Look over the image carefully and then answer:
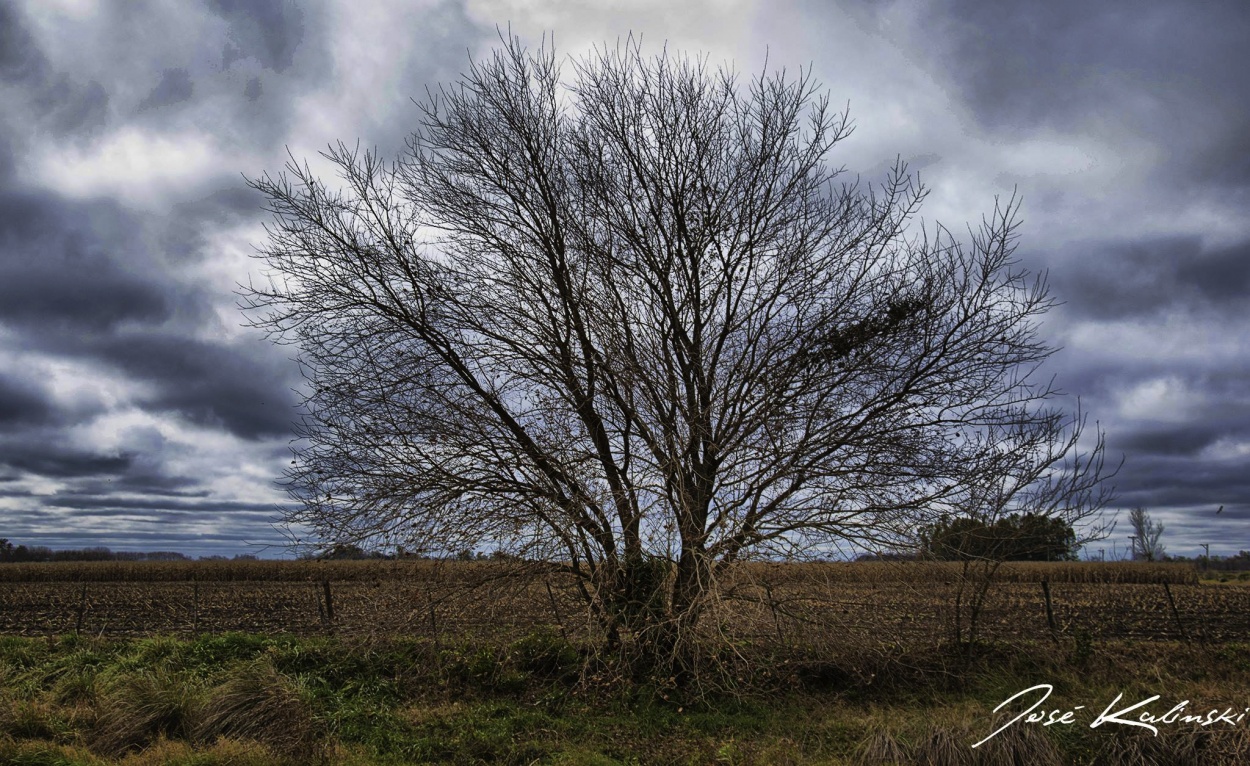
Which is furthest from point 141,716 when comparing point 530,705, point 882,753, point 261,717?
point 882,753

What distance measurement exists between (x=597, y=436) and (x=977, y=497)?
5.21 m

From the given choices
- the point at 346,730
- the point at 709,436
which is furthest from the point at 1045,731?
the point at 346,730

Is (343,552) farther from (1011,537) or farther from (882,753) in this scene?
(1011,537)

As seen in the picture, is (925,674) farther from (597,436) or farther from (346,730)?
(346,730)

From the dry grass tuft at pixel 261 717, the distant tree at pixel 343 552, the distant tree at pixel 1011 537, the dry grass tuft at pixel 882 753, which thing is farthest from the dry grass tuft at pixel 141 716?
the distant tree at pixel 1011 537

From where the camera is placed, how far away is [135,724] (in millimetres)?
7555

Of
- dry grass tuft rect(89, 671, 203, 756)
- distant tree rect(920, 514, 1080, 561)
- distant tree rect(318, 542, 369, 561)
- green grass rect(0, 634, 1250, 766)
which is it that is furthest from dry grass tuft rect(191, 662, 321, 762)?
distant tree rect(920, 514, 1080, 561)

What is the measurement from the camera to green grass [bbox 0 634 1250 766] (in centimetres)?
714

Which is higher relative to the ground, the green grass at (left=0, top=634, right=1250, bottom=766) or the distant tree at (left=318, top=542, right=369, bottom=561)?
the distant tree at (left=318, top=542, right=369, bottom=561)

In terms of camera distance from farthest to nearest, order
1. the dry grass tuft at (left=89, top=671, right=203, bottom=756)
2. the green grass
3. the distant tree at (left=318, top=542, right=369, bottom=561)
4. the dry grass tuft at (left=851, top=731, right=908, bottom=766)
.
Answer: the distant tree at (left=318, top=542, right=369, bottom=561)
the dry grass tuft at (left=89, top=671, right=203, bottom=756)
the green grass
the dry grass tuft at (left=851, top=731, right=908, bottom=766)

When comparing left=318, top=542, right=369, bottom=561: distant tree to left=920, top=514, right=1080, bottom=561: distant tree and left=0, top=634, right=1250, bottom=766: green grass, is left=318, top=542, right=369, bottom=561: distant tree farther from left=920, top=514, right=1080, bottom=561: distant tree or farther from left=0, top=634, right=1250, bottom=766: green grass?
left=920, top=514, right=1080, bottom=561: distant tree

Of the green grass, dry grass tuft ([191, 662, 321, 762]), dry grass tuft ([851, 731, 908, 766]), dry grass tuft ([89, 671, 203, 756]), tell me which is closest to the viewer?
dry grass tuft ([851, 731, 908, 766])

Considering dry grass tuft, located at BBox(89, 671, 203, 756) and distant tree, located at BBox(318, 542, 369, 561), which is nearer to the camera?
dry grass tuft, located at BBox(89, 671, 203, 756)

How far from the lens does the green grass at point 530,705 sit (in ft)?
23.4
